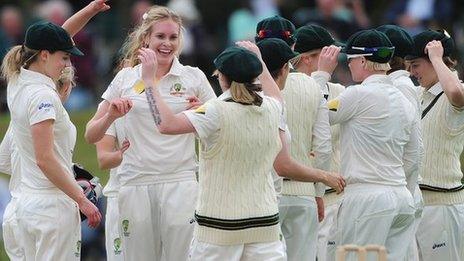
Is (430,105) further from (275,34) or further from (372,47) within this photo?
(275,34)

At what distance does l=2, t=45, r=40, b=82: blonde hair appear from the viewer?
10.1 m

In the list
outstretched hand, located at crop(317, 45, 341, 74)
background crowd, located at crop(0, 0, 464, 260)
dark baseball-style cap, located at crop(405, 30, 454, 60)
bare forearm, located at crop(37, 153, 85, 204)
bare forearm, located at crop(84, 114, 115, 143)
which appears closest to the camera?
bare forearm, located at crop(37, 153, 85, 204)

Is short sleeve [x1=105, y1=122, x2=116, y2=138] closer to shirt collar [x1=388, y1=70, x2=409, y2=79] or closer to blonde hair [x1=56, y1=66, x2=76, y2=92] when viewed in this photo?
blonde hair [x1=56, y1=66, x2=76, y2=92]

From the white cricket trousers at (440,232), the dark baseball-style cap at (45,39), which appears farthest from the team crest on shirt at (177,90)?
the white cricket trousers at (440,232)

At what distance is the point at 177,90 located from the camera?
10.5m

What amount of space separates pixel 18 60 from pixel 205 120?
5.62ft

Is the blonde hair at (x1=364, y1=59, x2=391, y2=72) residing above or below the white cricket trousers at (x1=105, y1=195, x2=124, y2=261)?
above

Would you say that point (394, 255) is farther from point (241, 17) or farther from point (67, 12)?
point (67, 12)

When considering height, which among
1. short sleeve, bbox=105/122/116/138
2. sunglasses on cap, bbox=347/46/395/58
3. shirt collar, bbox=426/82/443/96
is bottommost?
short sleeve, bbox=105/122/116/138

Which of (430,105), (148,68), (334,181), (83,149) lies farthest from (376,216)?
(83,149)

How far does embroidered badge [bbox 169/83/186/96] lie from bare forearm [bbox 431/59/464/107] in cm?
197

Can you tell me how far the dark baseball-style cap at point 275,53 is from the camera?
32.8 feet

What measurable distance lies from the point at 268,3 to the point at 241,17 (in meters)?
0.53

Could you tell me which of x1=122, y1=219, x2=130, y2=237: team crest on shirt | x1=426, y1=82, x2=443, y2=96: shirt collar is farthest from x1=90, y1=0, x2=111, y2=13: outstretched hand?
x1=426, y1=82, x2=443, y2=96: shirt collar
